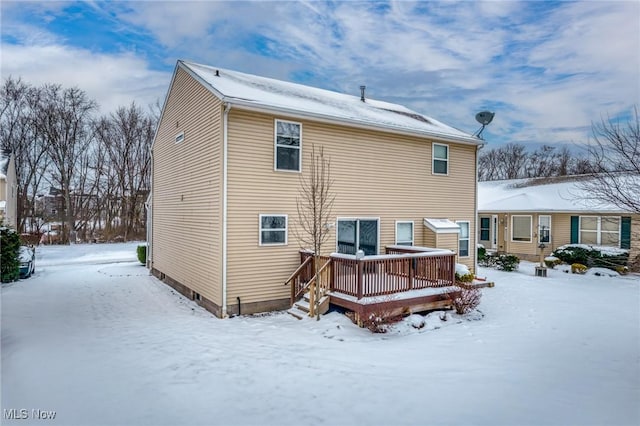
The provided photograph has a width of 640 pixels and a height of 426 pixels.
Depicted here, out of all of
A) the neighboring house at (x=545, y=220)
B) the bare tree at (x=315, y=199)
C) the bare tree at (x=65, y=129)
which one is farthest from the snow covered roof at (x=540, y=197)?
the bare tree at (x=65, y=129)

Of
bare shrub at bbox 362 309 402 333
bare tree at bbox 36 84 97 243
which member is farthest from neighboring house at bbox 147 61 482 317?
bare tree at bbox 36 84 97 243

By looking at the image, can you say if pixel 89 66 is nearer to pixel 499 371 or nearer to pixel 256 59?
pixel 256 59

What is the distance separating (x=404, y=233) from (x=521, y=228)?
11453 mm

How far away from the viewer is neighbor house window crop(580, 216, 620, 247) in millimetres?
17219

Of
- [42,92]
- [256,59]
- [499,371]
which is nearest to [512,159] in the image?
[256,59]

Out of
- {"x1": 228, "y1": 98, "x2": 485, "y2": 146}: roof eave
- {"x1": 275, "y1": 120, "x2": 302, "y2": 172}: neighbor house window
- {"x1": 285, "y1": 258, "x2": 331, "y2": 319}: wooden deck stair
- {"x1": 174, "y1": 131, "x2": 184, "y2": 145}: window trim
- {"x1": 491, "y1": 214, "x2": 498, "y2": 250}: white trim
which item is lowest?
{"x1": 285, "y1": 258, "x2": 331, "y2": 319}: wooden deck stair

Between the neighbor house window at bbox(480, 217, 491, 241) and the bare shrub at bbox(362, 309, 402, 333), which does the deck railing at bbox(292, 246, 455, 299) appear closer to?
the bare shrub at bbox(362, 309, 402, 333)

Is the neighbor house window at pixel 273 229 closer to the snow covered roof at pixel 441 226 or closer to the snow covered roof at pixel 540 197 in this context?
the snow covered roof at pixel 441 226

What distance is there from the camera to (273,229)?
384 inches

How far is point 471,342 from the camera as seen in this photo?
24.3 feet

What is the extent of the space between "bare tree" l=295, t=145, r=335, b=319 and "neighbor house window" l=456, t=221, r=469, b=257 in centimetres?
587

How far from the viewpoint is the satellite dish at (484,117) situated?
46.9 ft

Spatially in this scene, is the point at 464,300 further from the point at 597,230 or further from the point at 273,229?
the point at 597,230

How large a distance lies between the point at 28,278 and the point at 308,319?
1219 cm
